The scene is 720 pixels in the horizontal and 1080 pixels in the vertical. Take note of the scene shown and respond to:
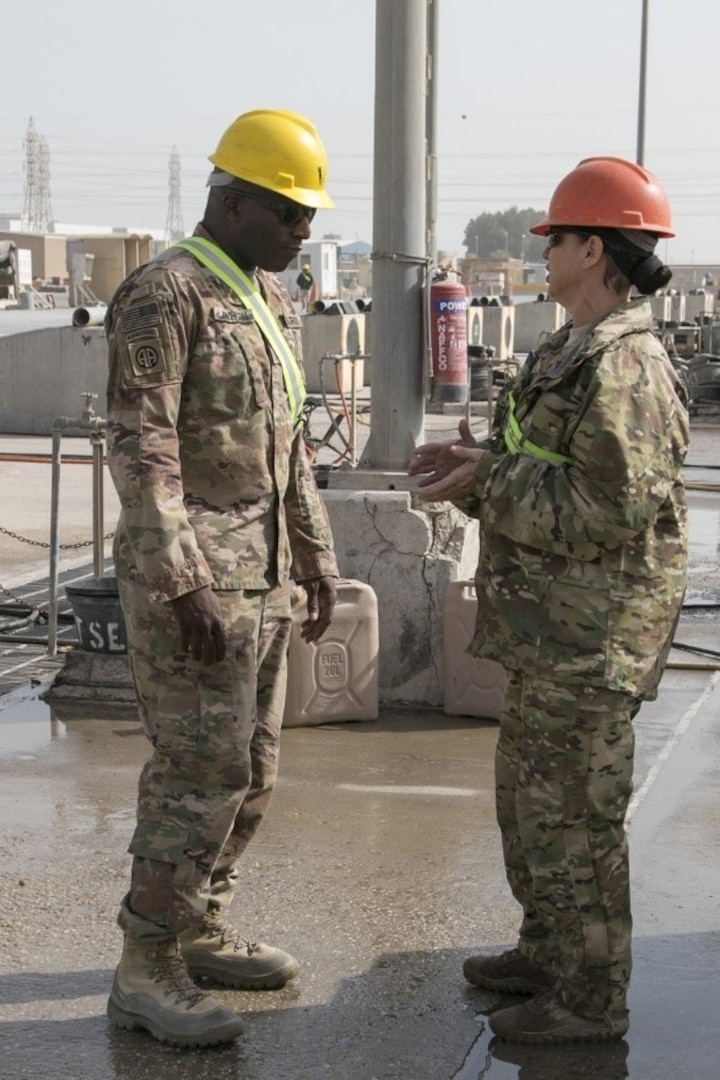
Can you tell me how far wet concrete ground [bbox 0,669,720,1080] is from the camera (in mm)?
3564

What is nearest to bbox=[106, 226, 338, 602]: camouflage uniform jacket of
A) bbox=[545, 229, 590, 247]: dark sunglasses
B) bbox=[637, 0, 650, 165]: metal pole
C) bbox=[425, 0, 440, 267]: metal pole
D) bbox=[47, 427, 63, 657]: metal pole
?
bbox=[545, 229, 590, 247]: dark sunglasses

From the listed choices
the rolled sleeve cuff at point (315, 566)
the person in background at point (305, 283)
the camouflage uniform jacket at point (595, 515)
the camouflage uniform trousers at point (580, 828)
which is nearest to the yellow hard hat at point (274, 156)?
the camouflage uniform jacket at point (595, 515)

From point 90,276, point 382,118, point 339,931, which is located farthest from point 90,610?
point 90,276

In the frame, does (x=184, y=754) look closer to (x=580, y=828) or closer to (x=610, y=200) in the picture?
(x=580, y=828)

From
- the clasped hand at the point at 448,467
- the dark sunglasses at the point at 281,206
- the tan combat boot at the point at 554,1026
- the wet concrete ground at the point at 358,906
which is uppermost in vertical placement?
the dark sunglasses at the point at 281,206

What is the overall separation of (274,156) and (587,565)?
1.19 m

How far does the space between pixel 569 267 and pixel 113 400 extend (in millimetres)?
1094

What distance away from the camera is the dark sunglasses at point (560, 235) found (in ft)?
11.8

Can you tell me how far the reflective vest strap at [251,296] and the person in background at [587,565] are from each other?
526 mm

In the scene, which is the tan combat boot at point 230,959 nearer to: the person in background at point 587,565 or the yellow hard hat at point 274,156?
the person in background at point 587,565

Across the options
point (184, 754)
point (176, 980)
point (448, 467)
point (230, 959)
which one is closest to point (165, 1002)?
point (176, 980)

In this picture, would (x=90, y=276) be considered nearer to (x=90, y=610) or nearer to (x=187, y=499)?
(x=90, y=610)

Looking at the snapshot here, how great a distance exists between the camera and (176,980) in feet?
12.0

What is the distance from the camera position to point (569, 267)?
11.9ft
